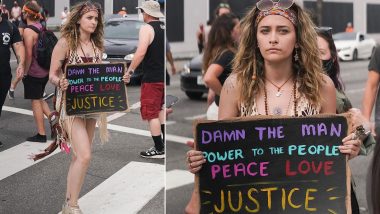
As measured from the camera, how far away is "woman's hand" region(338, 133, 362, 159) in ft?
7.96

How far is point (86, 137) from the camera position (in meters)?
3.30

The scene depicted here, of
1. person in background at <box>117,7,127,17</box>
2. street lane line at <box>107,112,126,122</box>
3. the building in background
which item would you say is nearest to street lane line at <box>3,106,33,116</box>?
street lane line at <box>107,112,126,122</box>

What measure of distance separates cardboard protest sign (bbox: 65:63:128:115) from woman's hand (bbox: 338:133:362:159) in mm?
1226

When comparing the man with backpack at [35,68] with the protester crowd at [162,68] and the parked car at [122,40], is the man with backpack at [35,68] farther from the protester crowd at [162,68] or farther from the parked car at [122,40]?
the parked car at [122,40]

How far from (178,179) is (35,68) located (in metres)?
1.32

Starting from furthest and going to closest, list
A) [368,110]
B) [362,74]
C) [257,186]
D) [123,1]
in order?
1. [362,74]
2. [368,110]
3. [123,1]
4. [257,186]

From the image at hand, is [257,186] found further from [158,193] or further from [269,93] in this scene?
[158,193]

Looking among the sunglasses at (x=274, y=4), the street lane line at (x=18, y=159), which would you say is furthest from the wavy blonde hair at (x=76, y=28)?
the sunglasses at (x=274, y=4)

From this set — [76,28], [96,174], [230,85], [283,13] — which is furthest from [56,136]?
[283,13]

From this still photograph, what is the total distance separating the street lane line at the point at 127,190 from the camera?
10.8 ft

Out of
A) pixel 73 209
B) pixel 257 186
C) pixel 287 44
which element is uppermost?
pixel 287 44

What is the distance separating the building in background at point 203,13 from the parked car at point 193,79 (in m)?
0.09

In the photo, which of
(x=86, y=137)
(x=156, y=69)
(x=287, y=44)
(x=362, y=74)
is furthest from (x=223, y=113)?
(x=362, y=74)

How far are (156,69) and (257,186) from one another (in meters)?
0.98
